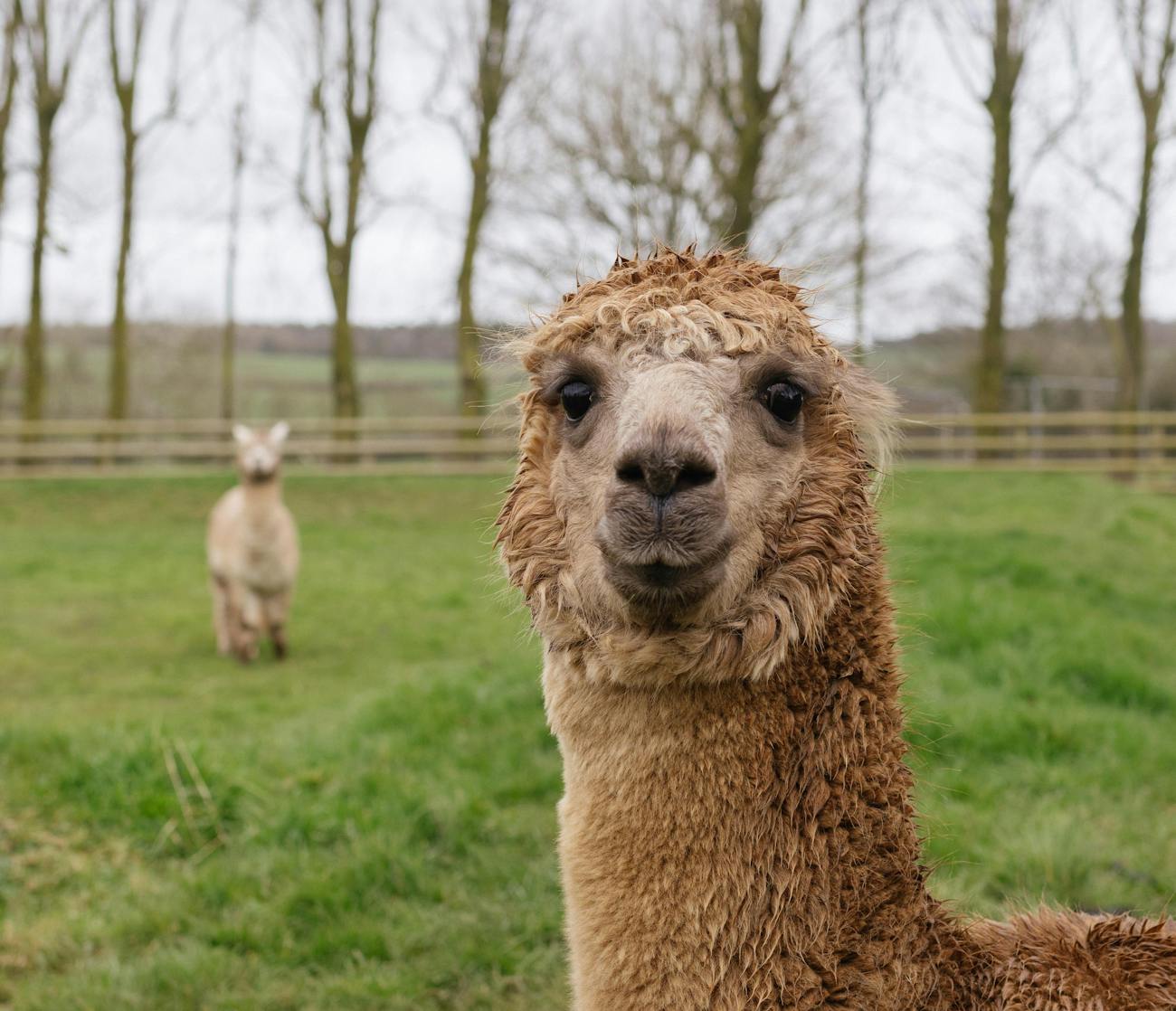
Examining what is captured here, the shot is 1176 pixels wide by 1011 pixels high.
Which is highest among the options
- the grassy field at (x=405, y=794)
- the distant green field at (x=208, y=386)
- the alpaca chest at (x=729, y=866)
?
the distant green field at (x=208, y=386)

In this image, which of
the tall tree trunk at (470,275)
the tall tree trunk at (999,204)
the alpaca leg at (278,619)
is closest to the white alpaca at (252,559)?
the alpaca leg at (278,619)

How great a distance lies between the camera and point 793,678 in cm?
221

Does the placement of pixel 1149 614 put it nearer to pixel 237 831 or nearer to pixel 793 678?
pixel 237 831

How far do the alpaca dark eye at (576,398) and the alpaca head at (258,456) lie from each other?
853 cm

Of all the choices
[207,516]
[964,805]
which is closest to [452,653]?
[964,805]

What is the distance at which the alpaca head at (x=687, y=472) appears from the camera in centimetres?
205

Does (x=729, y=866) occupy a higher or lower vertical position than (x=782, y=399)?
lower

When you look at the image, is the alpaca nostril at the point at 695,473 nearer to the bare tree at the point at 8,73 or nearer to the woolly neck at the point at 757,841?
the woolly neck at the point at 757,841

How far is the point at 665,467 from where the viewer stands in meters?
2.00

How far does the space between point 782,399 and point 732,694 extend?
1.99 feet

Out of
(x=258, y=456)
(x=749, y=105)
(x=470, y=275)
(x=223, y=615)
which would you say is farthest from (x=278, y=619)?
(x=470, y=275)

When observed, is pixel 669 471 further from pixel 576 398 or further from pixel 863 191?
pixel 863 191

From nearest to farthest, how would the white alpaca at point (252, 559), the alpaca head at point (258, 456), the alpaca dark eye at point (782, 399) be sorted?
1. the alpaca dark eye at point (782, 399)
2. the white alpaca at point (252, 559)
3. the alpaca head at point (258, 456)

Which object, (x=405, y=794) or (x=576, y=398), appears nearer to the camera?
(x=576, y=398)
